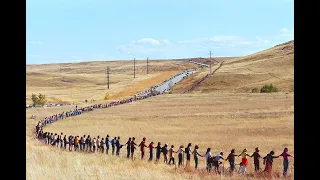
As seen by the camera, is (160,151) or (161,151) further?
(160,151)

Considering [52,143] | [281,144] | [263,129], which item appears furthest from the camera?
[263,129]

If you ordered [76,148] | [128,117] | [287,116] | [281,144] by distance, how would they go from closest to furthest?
[76,148], [281,144], [287,116], [128,117]

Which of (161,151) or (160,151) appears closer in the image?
(161,151)

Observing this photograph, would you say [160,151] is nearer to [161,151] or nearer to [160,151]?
[160,151]

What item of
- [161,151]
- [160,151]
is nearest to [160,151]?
[160,151]
